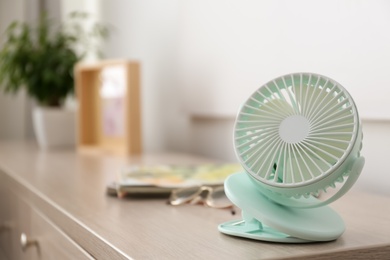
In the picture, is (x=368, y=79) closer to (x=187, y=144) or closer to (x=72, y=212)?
(x=72, y=212)

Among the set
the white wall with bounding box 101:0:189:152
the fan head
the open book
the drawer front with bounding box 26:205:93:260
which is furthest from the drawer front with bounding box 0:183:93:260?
the white wall with bounding box 101:0:189:152

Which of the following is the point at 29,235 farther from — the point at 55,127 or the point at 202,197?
the point at 55,127

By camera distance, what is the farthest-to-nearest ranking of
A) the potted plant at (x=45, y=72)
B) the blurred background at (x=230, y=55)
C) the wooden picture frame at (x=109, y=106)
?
the potted plant at (x=45, y=72) → the wooden picture frame at (x=109, y=106) → the blurred background at (x=230, y=55)

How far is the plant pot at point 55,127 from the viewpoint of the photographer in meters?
2.02

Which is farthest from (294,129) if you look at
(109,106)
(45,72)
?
(45,72)

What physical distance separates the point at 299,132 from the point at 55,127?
152 cm

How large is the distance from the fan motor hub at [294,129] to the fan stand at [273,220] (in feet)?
0.25

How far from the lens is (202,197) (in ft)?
3.08

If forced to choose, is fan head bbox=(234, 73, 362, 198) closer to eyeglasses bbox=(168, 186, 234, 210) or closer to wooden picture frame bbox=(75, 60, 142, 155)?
eyeglasses bbox=(168, 186, 234, 210)

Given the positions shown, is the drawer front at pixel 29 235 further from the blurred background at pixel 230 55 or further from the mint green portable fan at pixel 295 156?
the blurred background at pixel 230 55

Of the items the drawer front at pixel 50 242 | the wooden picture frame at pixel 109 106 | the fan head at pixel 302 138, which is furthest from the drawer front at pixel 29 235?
the wooden picture frame at pixel 109 106

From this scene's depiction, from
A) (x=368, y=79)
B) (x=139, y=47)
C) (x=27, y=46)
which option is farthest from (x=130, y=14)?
(x=368, y=79)

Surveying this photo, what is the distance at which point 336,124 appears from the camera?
0.61 meters

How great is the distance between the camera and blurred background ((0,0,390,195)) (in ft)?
3.26
